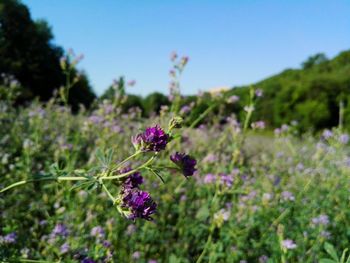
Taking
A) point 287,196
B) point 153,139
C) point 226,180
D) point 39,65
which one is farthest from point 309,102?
point 153,139

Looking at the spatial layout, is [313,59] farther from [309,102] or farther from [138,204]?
[138,204]

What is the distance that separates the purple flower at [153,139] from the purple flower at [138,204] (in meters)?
0.12

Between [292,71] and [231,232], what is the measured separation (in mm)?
28705

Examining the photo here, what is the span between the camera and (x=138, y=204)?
1.13 m

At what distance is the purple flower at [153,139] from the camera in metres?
1.17

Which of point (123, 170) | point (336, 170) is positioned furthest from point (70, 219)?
point (336, 170)

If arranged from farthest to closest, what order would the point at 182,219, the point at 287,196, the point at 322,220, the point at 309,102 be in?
the point at 309,102 < the point at 182,219 < the point at 287,196 < the point at 322,220

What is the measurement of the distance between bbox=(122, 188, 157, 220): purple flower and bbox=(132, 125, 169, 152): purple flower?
0.12 m

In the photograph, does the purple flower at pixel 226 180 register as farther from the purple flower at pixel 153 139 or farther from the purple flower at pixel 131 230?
the purple flower at pixel 153 139

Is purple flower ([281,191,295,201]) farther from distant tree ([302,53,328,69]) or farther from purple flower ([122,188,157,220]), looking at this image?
distant tree ([302,53,328,69])

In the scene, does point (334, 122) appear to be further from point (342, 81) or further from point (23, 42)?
point (23, 42)

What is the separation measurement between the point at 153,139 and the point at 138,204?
0.17m

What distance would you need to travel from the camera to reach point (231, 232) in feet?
8.44

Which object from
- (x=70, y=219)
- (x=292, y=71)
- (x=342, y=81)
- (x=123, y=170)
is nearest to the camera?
(x=123, y=170)
